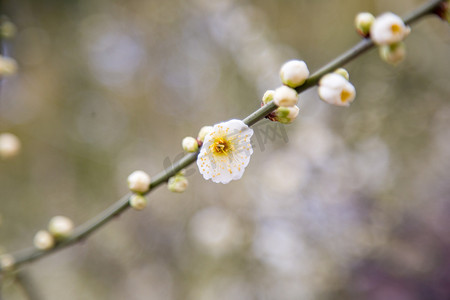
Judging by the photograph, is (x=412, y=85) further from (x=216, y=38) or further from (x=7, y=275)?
(x=7, y=275)

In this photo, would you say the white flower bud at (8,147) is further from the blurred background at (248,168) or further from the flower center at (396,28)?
the flower center at (396,28)

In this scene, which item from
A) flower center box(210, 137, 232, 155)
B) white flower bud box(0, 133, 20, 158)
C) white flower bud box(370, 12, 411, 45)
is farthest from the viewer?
white flower bud box(0, 133, 20, 158)

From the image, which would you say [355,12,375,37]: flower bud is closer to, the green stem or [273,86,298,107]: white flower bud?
the green stem

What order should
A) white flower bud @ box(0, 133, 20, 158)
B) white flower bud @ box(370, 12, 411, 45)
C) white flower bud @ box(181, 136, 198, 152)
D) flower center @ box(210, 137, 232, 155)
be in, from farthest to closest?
white flower bud @ box(0, 133, 20, 158), flower center @ box(210, 137, 232, 155), white flower bud @ box(181, 136, 198, 152), white flower bud @ box(370, 12, 411, 45)

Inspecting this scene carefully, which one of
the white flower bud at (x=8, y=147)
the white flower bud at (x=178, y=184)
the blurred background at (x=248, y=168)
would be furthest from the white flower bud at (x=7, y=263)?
the blurred background at (x=248, y=168)

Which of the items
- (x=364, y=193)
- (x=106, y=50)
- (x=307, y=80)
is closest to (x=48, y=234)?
(x=307, y=80)

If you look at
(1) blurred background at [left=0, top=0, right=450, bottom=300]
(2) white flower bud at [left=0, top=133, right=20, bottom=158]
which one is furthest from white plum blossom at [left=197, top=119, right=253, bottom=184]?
(1) blurred background at [left=0, top=0, right=450, bottom=300]

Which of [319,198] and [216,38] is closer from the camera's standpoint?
[319,198]

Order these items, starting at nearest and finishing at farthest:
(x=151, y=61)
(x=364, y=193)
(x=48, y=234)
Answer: (x=48, y=234) < (x=364, y=193) < (x=151, y=61)
